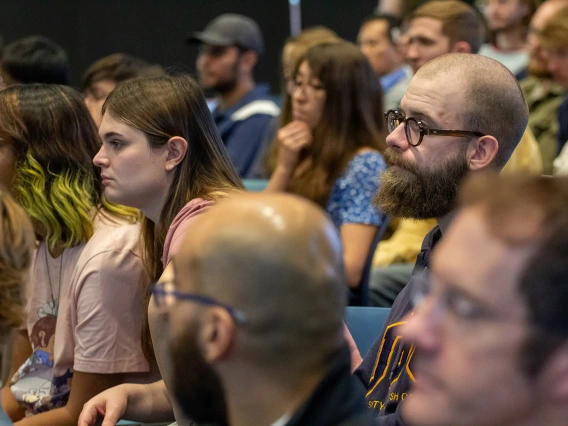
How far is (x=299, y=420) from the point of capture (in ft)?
3.83

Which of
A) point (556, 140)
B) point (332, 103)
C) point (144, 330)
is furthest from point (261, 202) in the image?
point (556, 140)

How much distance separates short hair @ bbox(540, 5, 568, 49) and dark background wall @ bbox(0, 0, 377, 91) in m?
4.16

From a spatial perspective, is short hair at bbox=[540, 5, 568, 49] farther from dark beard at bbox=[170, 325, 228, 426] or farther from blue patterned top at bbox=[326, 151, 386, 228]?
dark beard at bbox=[170, 325, 228, 426]

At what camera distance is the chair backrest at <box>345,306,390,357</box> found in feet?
7.39

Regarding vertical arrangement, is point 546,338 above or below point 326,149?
above

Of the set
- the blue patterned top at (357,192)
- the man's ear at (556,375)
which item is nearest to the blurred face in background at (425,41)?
the blue patterned top at (357,192)

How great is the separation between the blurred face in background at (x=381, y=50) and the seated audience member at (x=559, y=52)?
5.94 feet

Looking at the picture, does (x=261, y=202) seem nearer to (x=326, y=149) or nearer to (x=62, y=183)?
(x=62, y=183)

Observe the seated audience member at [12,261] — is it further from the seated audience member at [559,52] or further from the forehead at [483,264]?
the seated audience member at [559,52]

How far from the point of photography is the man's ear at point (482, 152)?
2084 mm

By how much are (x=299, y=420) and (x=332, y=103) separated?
2.40 m

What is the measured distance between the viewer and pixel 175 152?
2.14 meters

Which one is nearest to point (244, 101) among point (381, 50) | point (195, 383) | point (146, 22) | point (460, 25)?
point (381, 50)

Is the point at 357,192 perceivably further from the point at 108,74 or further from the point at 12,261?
the point at 12,261
